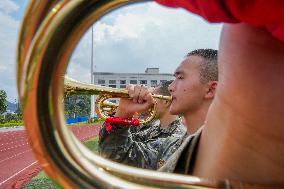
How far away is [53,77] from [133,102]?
3.15 m

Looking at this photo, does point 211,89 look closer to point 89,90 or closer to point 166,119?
point 89,90

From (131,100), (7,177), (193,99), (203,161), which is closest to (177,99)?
(193,99)

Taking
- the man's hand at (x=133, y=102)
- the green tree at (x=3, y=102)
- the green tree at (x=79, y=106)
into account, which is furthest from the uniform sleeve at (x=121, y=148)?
the green tree at (x=79, y=106)

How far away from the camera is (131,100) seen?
370cm

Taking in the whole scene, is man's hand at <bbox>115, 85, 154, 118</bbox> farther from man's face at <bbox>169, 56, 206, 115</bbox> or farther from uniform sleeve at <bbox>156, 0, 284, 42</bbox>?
uniform sleeve at <bbox>156, 0, 284, 42</bbox>

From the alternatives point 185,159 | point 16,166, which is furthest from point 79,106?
point 185,159

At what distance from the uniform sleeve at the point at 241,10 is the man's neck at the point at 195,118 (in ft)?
10.1

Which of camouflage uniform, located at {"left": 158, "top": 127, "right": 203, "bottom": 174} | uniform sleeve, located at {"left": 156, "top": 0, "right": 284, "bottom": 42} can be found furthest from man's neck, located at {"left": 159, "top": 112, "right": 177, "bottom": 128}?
uniform sleeve, located at {"left": 156, "top": 0, "right": 284, "bottom": 42}

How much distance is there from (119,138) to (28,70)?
10.1 ft

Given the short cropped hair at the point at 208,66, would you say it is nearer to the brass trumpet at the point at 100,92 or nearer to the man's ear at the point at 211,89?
the man's ear at the point at 211,89

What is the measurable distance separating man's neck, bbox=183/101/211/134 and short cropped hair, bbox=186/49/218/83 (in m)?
0.26

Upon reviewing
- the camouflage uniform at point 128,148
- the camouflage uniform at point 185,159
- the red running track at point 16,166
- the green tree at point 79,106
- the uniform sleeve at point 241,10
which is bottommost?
the green tree at point 79,106

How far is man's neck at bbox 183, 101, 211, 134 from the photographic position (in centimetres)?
367

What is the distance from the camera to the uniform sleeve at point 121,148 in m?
3.55
